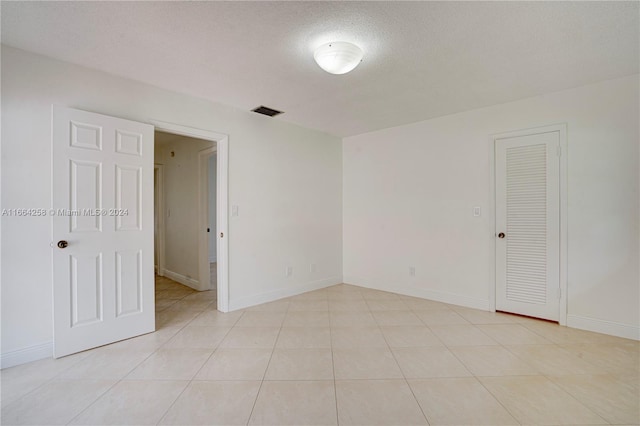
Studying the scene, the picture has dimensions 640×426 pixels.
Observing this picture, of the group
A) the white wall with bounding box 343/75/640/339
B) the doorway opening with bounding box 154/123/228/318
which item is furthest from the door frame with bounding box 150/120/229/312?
the white wall with bounding box 343/75/640/339

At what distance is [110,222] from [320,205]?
276 cm

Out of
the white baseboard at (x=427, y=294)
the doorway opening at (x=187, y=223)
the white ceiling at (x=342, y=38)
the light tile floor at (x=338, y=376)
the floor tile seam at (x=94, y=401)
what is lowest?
the light tile floor at (x=338, y=376)

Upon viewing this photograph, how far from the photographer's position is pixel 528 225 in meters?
3.19

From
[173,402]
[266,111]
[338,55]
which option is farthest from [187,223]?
[338,55]

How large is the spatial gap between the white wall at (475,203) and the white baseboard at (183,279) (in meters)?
2.48

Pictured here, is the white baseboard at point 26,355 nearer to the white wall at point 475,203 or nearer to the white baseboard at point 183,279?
the white baseboard at point 183,279

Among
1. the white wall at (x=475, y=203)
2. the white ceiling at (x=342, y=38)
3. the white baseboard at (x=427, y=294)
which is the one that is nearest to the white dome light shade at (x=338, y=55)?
the white ceiling at (x=342, y=38)

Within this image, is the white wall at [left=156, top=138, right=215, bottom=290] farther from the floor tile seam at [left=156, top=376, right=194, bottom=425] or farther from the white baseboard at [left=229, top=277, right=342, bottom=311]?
the floor tile seam at [left=156, top=376, right=194, bottom=425]

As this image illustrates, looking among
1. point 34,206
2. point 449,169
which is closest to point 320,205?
point 449,169

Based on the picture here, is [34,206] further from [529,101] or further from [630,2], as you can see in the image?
[529,101]

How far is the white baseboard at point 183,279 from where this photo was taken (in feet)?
14.6

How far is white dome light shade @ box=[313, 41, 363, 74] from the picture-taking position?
2.02 m

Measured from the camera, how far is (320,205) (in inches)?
178

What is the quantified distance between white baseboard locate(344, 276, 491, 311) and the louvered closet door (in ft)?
0.73
